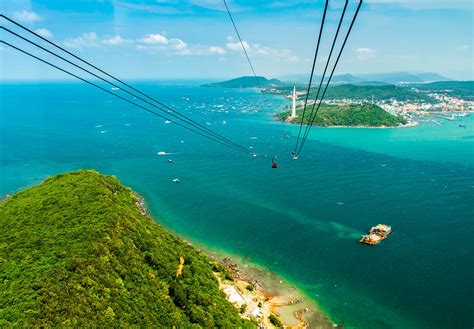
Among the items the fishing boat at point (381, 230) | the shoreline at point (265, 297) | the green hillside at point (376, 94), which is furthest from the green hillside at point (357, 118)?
the shoreline at point (265, 297)

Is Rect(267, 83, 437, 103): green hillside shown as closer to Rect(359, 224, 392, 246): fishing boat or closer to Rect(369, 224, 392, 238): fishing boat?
Rect(369, 224, 392, 238): fishing boat

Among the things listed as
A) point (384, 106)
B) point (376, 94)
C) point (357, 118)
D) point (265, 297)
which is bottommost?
point (265, 297)

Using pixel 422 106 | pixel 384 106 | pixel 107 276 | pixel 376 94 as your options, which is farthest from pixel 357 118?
pixel 107 276

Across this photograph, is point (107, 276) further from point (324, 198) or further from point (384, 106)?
point (384, 106)

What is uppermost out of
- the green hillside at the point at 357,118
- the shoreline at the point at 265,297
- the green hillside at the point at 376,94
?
the green hillside at the point at 376,94

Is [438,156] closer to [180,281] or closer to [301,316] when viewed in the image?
[301,316]

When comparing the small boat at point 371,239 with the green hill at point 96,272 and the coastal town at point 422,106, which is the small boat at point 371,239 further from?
the coastal town at point 422,106
